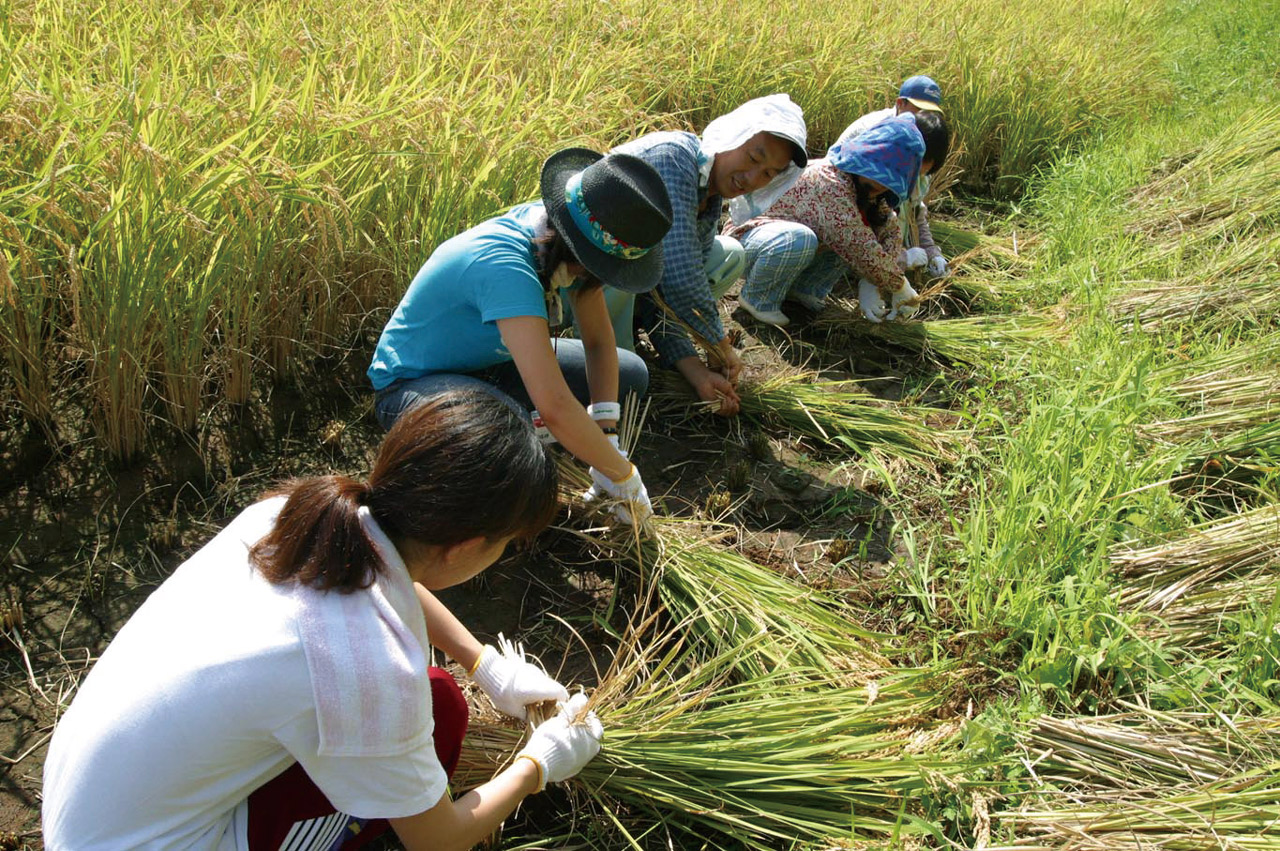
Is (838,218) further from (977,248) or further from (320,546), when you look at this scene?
(320,546)

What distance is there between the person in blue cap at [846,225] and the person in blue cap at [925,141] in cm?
12

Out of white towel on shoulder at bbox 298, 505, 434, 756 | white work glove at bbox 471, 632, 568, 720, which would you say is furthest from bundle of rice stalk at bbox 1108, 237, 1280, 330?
white towel on shoulder at bbox 298, 505, 434, 756

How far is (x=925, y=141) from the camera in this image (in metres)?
3.46

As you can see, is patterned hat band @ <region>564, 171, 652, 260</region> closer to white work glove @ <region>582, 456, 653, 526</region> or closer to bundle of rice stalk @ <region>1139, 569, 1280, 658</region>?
white work glove @ <region>582, 456, 653, 526</region>

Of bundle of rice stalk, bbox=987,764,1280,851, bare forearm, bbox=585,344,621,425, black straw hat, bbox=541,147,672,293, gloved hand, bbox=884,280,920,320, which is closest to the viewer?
bundle of rice stalk, bbox=987,764,1280,851

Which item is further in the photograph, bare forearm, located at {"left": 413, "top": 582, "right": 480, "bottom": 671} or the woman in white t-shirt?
bare forearm, located at {"left": 413, "top": 582, "right": 480, "bottom": 671}

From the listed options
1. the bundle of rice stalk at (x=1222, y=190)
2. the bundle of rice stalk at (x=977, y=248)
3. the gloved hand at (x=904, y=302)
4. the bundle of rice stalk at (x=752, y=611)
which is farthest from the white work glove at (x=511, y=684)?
the bundle of rice stalk at (x=1222, y=190)

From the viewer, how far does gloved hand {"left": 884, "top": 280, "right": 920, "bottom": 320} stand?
3355 mm

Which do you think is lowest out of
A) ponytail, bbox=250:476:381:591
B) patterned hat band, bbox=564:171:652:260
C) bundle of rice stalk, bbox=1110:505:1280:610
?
bundle of rice stalk, bbox=1110:505:1280:610

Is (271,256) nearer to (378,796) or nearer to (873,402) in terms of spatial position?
(378,796)

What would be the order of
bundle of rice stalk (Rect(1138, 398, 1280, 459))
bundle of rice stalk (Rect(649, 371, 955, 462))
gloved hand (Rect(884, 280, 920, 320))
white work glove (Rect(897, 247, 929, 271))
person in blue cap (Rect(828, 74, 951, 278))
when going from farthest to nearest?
white work glove (Rect(897, 247, 929, 271)) < person in blue cap (Rect(828, 74, 951, 278)) < gloved hand (Rect(884, 280, 920, 320)) < bundle of rice stalk (Rect(649, 371, 955, 462)) < bundle of rice stalk (Rect(1138, 398, 1280, 459))

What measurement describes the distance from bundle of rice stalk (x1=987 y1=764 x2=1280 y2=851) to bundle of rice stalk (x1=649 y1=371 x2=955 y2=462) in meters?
1.27

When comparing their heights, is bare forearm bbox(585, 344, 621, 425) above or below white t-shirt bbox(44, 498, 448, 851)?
below

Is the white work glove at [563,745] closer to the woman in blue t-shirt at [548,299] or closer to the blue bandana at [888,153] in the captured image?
the woman in blue t-shirt at [548,299]
